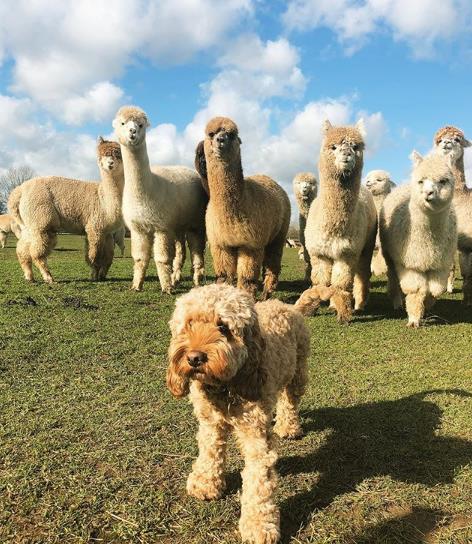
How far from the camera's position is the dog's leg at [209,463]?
2.80 metres

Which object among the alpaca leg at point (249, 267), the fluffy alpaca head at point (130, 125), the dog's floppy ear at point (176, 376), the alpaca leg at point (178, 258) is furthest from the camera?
the alpaca leg at point (178, 258)

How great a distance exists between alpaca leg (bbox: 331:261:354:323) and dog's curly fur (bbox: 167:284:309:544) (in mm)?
4176

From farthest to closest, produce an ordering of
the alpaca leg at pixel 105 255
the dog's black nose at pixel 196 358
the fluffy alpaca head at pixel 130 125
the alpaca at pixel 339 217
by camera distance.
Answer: the alpaca leg at pixel 105 255 < the fluffy alpaca head at pixel 130 125 < the alpaca at pixel 339 217 < the dog's black nose at pixel 196 358

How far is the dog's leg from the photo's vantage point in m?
2.80

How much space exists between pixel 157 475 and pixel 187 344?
115 centimetres

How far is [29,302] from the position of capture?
752 cm

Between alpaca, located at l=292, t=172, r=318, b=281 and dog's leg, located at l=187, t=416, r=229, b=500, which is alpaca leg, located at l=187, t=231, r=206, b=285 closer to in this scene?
alpaca, located at l=292, t=172, r=318, b=281

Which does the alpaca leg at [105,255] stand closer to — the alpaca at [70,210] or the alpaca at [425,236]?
the alpaca at [70,210]

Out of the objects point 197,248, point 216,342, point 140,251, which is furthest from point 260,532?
point 197,248

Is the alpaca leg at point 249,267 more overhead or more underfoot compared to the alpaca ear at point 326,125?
more underfoot

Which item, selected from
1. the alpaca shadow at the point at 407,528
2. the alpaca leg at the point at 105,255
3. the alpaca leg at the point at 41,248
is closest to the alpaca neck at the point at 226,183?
the alpaca leg at the point at 105,255

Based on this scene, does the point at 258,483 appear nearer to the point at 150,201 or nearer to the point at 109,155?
the point at 150,201

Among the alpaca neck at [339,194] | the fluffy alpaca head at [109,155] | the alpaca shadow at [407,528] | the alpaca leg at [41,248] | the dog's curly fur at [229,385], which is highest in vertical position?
the fluffy alpaca head at [109,155]

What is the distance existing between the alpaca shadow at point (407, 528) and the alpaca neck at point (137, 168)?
6.74 meters
